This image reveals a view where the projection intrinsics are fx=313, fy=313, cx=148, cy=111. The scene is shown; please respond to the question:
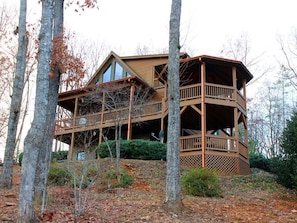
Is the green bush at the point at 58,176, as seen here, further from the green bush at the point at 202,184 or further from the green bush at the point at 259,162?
the green bush at the point at 259,162

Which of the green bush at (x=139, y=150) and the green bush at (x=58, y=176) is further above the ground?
the green bush at (x=139, y=150)

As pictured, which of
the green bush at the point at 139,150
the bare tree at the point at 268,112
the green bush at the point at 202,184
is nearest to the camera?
the green bush at the point at 202,184

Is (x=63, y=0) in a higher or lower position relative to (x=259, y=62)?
lower

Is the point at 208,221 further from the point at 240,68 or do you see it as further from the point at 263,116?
the point at 263,116

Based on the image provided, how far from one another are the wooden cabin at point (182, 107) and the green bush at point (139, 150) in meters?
1.01

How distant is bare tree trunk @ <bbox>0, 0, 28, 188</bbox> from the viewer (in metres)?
8.86

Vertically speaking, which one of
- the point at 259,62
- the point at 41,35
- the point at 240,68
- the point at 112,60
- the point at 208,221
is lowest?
the point at 208,221

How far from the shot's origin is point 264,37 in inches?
1080

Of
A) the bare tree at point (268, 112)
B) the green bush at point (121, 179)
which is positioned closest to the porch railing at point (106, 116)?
the green bush at point (121, 179)

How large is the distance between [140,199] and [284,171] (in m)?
5.66

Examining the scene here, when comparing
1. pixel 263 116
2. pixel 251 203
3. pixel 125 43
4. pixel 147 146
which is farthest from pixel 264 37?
pixel 251 203

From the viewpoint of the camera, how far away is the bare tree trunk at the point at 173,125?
6629 millimetres

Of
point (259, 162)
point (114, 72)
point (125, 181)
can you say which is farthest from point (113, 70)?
point (125, 181)

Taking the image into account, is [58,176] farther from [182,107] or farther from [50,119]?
[182,107]
